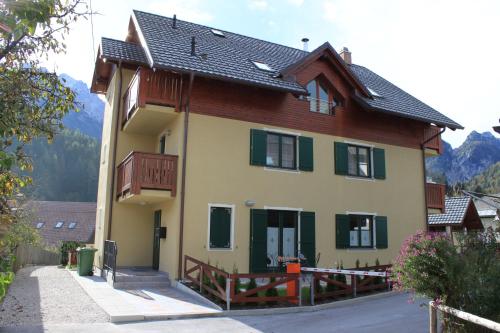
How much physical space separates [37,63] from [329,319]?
7552 mm

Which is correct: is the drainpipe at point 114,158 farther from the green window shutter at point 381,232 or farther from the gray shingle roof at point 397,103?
the green window shutter at point 381,232

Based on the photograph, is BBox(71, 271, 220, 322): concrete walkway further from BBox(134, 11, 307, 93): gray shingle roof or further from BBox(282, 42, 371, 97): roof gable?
BBox(282, 42, 371, 97): roof gable

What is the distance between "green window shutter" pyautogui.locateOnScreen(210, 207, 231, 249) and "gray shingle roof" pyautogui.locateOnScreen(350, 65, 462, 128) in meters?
7.21

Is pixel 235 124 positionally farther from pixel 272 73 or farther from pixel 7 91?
pixel 7 91

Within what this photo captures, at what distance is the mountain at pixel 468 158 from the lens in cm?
17312

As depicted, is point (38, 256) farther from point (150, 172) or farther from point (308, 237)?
point (308, 237)

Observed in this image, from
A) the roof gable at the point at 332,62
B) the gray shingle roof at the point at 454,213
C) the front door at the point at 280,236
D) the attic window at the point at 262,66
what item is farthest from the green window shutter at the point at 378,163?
the gray shingle roof at the point at 454,213

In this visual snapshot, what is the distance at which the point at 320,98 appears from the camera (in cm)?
1781

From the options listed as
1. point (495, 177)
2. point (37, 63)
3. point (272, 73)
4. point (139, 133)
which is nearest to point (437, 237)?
point (37, 63)

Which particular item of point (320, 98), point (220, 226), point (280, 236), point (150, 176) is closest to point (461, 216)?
point (320, 98)

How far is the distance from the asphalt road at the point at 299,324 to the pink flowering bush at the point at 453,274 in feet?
6.01

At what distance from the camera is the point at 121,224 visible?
55.1 feet

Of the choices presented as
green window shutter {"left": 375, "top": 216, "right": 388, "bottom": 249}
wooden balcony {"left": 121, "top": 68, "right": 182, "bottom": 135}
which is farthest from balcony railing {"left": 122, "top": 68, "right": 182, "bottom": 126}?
green window shutter {"left": 375, "top": 216, "right": 388, "bottom": 249}

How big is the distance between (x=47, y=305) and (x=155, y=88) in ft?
22.9
